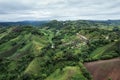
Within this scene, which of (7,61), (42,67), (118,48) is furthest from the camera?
(7,61)

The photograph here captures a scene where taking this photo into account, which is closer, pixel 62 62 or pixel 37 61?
pixel 62 62

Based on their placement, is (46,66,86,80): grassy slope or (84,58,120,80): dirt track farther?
(46,66,86,80): grassy slope

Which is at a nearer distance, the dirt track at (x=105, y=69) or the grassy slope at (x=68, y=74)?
the dirt track at (x=105, y=69)

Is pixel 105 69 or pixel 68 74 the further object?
pixel 68 74

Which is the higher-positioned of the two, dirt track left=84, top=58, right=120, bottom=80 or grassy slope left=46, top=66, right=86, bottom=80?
dirt track left=84, top=58, right=120, bottom=80

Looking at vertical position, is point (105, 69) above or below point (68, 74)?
above

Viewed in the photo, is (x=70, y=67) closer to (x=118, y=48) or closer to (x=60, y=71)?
(x=60, y=71)

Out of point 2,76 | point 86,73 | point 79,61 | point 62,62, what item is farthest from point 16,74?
point 86,73

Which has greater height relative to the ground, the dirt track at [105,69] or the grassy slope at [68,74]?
the dirt track at [105,69]
